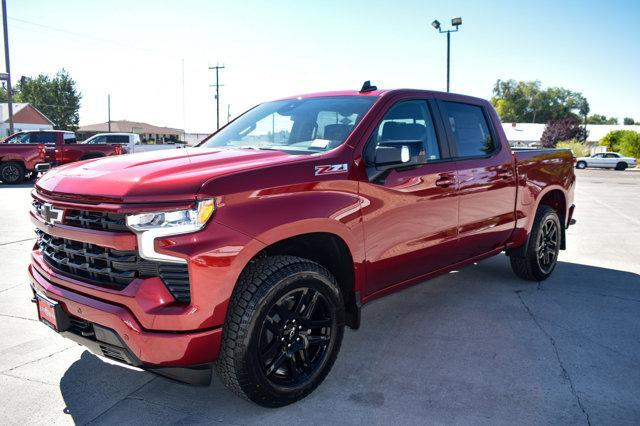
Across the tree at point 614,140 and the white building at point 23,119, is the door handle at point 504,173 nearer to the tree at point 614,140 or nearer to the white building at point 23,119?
the tree at point 614,140

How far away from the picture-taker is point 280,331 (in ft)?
9.54

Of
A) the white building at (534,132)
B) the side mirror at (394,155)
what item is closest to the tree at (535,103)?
the white building at (534,132)

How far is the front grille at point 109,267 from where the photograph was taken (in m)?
2.48

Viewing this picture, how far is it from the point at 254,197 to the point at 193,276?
519 mm

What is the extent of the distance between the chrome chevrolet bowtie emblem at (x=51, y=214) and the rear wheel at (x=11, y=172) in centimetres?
1718

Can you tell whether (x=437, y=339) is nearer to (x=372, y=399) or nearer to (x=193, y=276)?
(x=372, y=399)

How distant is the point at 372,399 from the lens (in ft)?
10.1

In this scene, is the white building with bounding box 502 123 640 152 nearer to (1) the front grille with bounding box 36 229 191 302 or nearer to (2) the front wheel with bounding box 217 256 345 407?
(2) the front wheel with bounding box 217 256 345 407

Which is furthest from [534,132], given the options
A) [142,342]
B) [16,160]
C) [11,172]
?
[142,342]

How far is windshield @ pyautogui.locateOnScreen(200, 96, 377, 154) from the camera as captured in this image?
3514 millimetres

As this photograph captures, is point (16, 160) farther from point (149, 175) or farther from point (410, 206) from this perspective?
point (410, 206)

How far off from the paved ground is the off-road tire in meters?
0.15

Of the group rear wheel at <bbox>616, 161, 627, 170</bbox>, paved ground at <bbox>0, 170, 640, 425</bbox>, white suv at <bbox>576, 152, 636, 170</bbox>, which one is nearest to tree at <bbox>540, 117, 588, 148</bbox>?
white suv at <bbox>576, 152, 636, 170</bbox>

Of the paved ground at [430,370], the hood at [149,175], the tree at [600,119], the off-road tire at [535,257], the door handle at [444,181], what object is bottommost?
the paved ground at [430,370]
